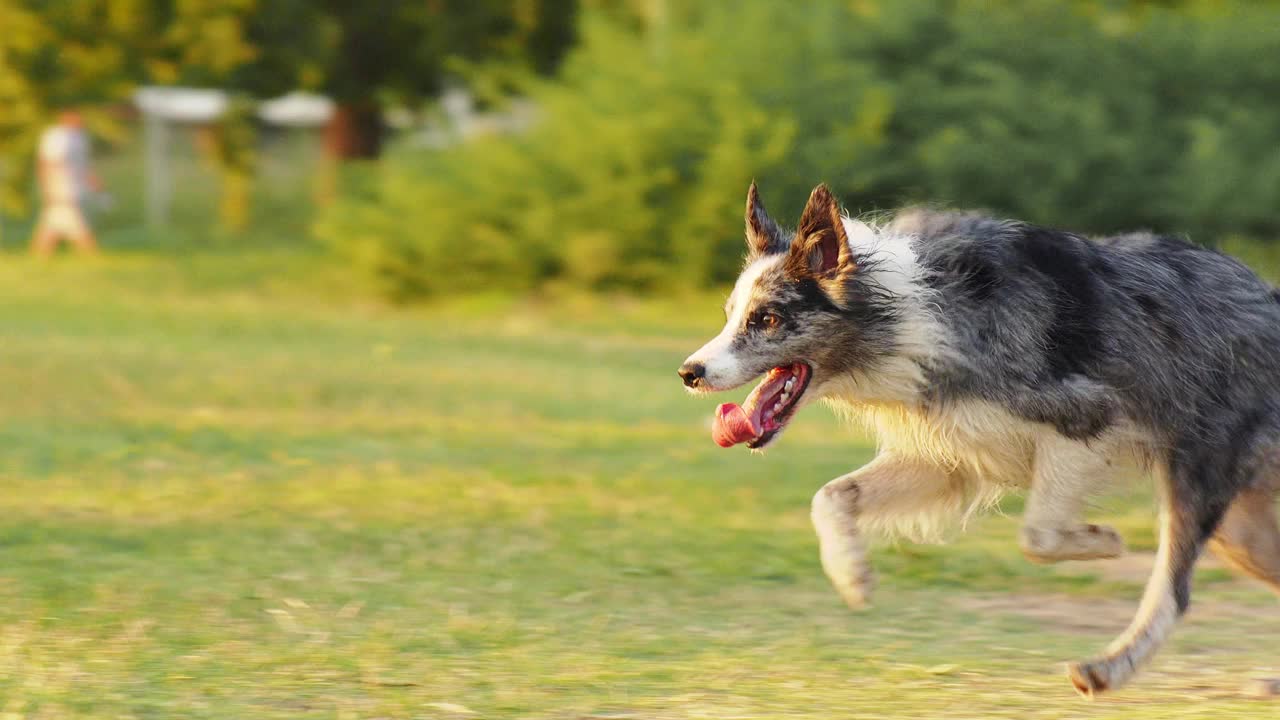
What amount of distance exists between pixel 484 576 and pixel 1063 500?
113 inches

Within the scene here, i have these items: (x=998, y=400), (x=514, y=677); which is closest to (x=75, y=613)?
(x=514, y=677)

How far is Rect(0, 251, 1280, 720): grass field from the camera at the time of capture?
6.20 meters

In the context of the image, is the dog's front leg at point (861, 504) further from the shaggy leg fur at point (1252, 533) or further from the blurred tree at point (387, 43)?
the blurred tree at point (387, 43)

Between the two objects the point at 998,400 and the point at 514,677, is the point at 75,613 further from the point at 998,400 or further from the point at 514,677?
the point at 998,400

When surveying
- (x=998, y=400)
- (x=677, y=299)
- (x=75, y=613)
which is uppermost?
(x=998, y=400)

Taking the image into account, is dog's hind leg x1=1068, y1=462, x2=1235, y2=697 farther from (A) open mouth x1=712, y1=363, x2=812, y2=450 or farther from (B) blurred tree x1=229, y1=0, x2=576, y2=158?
(B) blurred tree x1=229, y1=0, x2=576, y2=158

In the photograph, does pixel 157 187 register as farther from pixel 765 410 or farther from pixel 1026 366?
pixel 1026 366

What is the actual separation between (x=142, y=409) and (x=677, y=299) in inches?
357

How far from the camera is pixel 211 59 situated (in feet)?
78.6

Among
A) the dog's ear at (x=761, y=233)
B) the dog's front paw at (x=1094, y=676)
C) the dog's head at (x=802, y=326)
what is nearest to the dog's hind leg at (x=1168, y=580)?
the dog's front paw at (x=1094, y=676)

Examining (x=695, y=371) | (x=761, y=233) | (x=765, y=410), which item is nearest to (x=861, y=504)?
(x=765, y=410)

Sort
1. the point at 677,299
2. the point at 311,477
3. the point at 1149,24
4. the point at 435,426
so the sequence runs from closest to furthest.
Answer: the point at 311,477
the point at 435,426
the point at 677,299
the point at 1149,24

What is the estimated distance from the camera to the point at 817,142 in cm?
2103

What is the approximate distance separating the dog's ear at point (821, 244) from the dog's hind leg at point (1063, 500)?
0.89m
